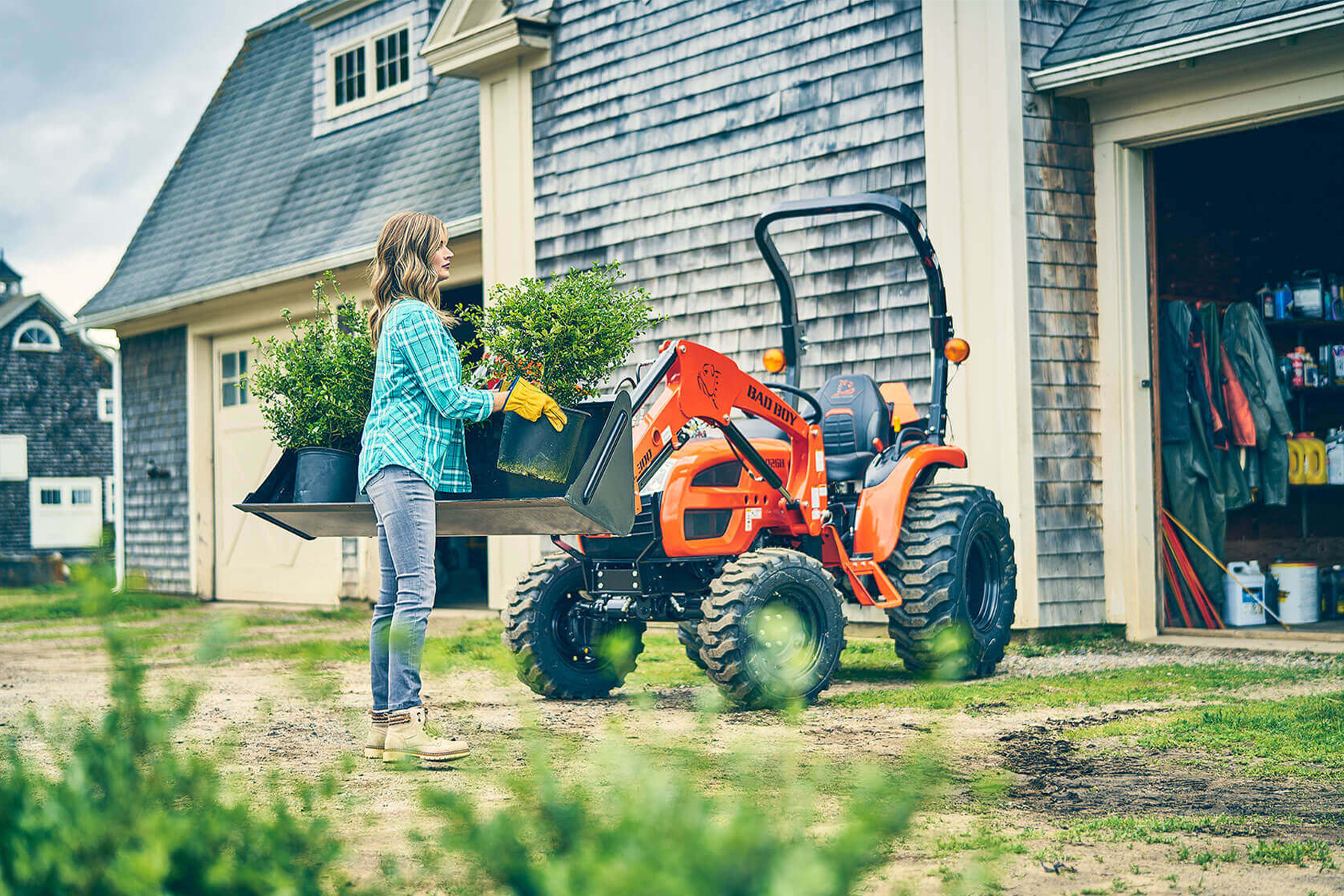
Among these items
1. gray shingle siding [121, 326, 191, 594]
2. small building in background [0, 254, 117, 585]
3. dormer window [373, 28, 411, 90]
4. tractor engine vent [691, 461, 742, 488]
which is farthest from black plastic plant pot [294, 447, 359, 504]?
small building in background [0, 254, 117, 585]

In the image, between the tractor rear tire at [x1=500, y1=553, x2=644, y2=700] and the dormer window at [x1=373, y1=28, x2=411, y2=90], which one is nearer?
the tractor rear tire at [x1=500, y1=553, x2=644, y2=700]

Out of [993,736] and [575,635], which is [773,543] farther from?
[993,736]

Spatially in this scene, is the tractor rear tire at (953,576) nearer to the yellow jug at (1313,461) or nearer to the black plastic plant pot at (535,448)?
the black plastic plant pot at (535,448)

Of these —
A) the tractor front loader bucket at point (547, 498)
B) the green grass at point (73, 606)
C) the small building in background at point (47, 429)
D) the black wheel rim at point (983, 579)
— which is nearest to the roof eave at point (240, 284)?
the green grass at point (73, 606)

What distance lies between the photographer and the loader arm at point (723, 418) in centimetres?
563

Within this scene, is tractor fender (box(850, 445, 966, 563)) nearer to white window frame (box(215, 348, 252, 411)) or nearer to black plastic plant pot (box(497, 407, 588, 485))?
black plastic plant pot (box(497, 407, 588, 485))

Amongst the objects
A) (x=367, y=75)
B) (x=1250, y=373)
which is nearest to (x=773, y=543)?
(x=1250, y=373)

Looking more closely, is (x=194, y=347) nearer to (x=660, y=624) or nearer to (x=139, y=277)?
(x=139, y=277)

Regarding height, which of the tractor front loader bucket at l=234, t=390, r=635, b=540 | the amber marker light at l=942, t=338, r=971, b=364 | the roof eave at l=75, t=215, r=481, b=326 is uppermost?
the roof eave at l=75, t=215, r=481, b=326

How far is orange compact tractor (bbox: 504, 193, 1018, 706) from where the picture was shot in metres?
5.68

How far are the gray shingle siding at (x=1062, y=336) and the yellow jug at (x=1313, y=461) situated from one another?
90.2 inches

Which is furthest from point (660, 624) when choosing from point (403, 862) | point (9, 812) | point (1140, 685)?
point (9, 812)

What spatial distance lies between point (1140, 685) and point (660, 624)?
4.24m

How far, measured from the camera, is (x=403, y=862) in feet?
11.0
